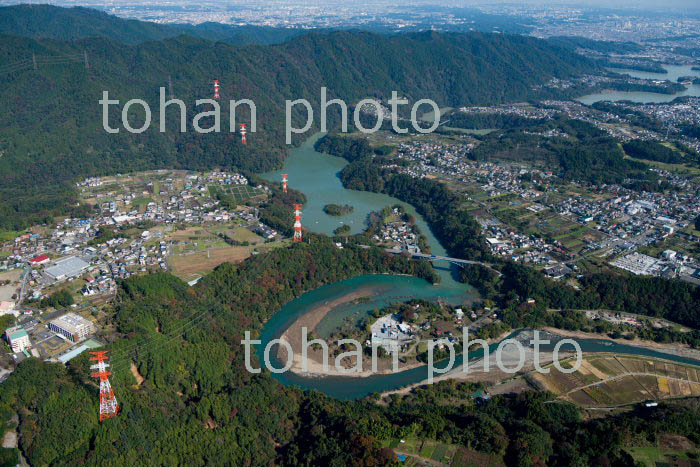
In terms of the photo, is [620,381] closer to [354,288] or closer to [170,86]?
[354,288]

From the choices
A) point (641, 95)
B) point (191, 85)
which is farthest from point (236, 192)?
point (641, 95)

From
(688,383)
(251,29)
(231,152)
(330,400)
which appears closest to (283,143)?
(231,152)

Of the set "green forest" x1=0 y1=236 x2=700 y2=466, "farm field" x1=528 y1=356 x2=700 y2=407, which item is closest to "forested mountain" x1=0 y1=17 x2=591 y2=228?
"green forest" x1=0 y1=236 x2=700 y2=466

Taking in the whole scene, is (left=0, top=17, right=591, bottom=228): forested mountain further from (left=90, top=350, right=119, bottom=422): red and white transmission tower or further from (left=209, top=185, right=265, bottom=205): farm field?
(left=90, top=350, right=119, bottom=422): red and white transmission tower

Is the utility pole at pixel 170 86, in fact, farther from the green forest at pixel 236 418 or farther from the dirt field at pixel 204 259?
the green forest at pixel 236 418

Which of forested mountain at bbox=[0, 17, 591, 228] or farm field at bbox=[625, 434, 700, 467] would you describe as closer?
farm field at bbox=[625, 434, 700, 467]

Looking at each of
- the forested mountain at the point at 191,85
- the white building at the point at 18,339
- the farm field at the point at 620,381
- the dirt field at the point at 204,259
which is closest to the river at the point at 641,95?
the forested mountain at the point at 191,85
